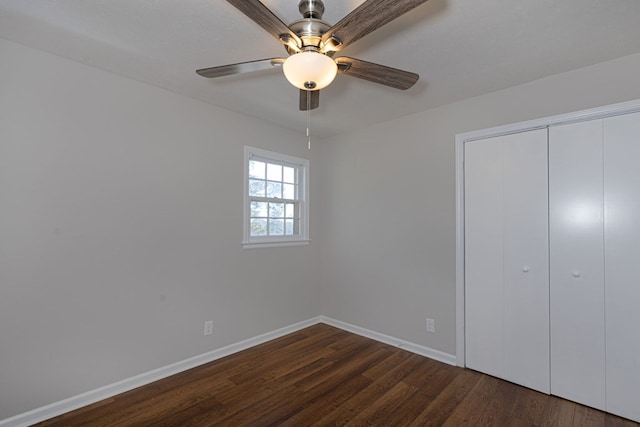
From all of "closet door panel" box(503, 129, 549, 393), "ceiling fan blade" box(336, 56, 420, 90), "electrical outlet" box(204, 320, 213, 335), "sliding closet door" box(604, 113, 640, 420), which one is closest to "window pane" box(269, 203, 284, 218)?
"electrical outlet" box(204, 320, 213, 335)

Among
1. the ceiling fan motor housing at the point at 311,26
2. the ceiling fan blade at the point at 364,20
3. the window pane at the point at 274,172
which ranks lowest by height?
the window pane at the point at 274,172

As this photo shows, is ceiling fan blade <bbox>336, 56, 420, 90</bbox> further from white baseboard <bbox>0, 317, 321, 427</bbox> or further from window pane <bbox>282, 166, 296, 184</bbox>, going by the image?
white baseboard <bbox>0, 317, 321, 427</bbox>

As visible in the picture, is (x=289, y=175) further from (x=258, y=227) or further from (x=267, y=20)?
(x=267, y=20)

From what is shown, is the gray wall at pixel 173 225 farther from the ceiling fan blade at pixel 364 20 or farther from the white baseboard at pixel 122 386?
the ceiling fan blade at pixel 364 20

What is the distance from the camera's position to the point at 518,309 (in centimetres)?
250

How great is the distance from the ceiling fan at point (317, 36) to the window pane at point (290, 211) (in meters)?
2.19

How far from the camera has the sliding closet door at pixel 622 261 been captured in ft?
6.70

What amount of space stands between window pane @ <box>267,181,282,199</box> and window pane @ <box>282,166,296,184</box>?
0.14 m

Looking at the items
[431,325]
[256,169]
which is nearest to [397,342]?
[431,325]

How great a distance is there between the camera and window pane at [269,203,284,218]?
3.56 m

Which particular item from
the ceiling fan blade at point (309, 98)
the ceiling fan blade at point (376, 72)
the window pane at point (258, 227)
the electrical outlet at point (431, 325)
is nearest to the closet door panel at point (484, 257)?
the electrical outlet at point (431, 325)

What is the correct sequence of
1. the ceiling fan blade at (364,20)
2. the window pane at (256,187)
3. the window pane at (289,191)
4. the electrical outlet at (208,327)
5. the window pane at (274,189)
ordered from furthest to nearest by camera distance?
the window pane at (289,191) < the window pane at (274,189) < the window pane at (256,187) < the electrical outlet at (208,327) < the ceiling fan blade at (364,20)

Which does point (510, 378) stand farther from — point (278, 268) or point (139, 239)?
point (139, 239)

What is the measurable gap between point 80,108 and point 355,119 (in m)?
2.44
